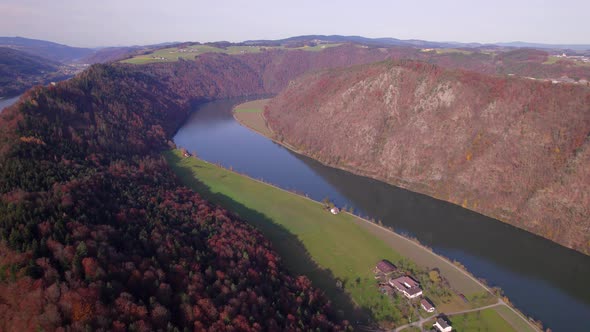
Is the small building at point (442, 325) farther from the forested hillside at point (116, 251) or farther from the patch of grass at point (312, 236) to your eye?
the forested hillside at point (116, 251)

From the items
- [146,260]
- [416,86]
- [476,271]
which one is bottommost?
[476,271]

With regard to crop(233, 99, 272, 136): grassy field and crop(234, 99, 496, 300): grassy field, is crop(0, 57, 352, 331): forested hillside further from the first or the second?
crop(233, 99, 272, 136): grassy field

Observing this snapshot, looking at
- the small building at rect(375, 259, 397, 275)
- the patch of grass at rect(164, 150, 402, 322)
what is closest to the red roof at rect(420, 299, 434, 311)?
the patch of grass at rect(164, 150, 402, 322)

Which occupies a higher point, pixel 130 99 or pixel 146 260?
pixel 130 99

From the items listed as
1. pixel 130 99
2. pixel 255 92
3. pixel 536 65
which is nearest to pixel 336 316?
pixel 130 99

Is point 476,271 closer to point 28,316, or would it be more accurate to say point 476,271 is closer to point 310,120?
point 28,316
